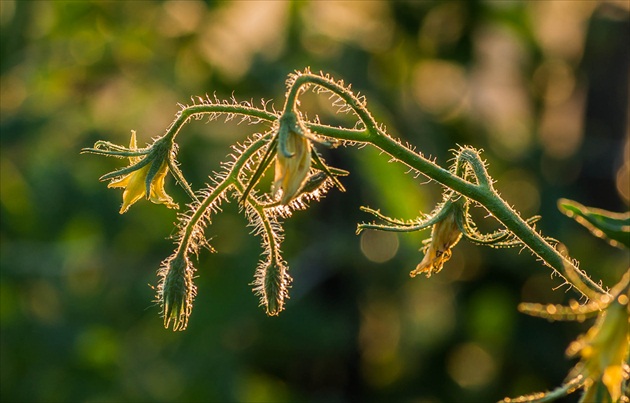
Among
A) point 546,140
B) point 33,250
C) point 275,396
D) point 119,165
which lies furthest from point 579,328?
point 33,250

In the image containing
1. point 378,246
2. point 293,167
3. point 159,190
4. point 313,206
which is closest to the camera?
point 293,167

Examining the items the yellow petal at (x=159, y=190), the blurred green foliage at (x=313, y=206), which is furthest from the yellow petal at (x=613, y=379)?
the blurred green foliage at (x=313, y=206)

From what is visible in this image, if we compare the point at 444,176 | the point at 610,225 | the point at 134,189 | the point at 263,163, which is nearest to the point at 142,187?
the point at 134,189

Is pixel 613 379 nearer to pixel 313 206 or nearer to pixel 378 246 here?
pixel 378 246

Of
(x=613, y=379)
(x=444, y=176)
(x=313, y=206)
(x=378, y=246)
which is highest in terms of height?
(x=313, y=206)

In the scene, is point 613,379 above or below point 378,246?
below

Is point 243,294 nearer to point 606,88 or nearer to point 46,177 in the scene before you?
point 46,177

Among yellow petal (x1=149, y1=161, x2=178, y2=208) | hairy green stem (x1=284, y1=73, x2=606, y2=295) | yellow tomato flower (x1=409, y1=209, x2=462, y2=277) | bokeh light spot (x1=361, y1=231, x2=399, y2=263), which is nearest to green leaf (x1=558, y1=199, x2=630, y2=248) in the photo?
hairy green stem (x1=284, y1=73, x2=606, y2=295)

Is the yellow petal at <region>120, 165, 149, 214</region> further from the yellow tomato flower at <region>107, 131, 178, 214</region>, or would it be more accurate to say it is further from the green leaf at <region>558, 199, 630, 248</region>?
the green leaf at <region>558, 199, 630, 248</region>
